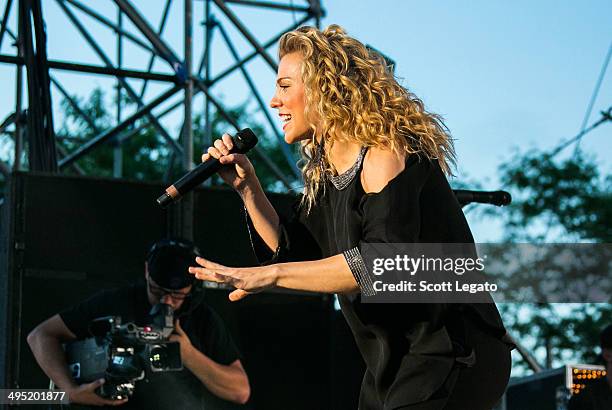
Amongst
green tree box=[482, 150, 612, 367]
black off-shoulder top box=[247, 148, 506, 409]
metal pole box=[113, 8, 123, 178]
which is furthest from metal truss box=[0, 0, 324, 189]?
green tree box=[482, 150, 612, 367]

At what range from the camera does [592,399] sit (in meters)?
5.82

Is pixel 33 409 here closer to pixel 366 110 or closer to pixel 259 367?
pixel 259 367

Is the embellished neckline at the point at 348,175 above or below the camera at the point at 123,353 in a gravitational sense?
above

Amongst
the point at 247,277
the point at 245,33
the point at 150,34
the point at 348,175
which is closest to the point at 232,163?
the point at 348,175

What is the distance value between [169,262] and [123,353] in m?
0.52

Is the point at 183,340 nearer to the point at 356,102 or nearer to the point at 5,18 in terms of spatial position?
the point at 356,102

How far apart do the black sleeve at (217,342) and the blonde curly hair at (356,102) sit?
2559 millimetres

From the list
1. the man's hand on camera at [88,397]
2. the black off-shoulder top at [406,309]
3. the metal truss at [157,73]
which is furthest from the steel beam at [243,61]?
the black off-shoulder top at [406,309]

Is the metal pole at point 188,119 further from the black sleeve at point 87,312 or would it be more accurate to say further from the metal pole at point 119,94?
the metal pole at point 119,94

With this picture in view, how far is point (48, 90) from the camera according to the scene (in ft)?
19.2

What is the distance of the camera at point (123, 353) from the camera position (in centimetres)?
482

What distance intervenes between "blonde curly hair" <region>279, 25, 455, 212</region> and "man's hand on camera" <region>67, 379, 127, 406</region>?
234 centimetres

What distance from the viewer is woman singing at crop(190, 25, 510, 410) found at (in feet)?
8.39

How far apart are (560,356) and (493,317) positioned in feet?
53.1
